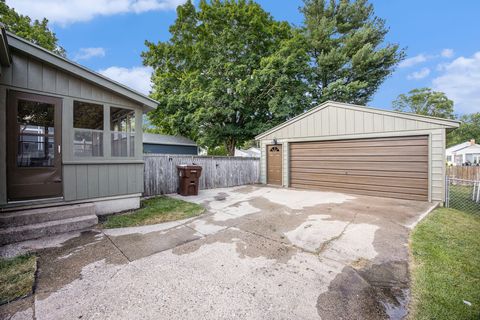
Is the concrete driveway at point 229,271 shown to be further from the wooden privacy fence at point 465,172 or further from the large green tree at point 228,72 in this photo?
the large green tree at point 228,72

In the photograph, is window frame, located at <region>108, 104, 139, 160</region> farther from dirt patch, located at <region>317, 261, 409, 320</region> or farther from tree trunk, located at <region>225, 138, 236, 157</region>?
tree trunk, located at <region>225, 138, 236, 157</region>

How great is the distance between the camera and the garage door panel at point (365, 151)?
252 inches

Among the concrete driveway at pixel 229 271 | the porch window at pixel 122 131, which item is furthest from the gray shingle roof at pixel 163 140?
the concrete driveway at pixel 229 271

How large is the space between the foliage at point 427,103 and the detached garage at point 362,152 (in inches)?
1254

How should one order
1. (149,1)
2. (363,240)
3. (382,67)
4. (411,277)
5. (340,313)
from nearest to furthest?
(340,313), (411,277), (363,240), (149,1), (382,67)

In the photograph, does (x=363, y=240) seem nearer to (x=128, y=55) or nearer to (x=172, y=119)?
(x=172, y=119)

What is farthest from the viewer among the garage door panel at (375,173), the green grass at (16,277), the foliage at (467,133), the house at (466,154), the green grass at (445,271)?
the foliage at (467,133)

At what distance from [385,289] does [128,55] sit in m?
22.2

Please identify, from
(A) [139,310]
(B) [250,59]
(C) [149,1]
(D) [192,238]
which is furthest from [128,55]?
(A) [139,310]

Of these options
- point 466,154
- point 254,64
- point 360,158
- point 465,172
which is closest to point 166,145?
point 254,64

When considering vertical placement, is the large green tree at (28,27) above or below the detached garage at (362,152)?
above

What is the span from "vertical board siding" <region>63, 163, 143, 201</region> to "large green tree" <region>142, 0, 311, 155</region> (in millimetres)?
8176

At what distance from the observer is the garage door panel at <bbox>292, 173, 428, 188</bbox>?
6.41 metres

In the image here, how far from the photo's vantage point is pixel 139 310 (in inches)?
72.9
